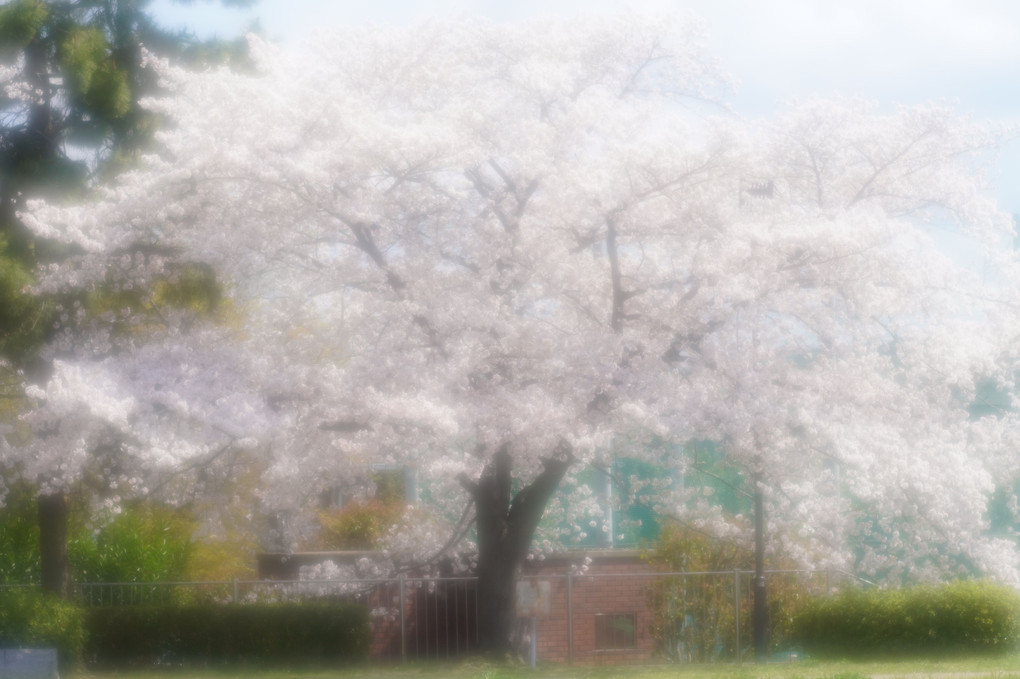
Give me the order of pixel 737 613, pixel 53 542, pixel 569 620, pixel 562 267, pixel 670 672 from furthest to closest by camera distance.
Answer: pixel 737 613 < pixel 569 620 < pixel 53 542 < pixel 562 267 < pixel 670 672

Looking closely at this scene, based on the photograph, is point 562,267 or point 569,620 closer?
point 562,267

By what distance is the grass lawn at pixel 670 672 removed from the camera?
1371cm

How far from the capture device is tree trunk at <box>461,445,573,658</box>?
18406 millimetres

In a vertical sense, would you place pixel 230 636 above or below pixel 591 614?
above

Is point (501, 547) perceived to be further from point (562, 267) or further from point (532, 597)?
point (562, 267)

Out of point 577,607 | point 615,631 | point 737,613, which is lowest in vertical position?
point 615,631

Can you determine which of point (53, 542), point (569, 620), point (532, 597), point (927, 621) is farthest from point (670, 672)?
point (53, 542)

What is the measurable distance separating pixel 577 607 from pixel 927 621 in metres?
8.04

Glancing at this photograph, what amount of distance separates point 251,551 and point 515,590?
34.9 ft

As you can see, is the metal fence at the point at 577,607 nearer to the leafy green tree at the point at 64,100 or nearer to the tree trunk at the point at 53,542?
the tree trunk at the point at 53,542

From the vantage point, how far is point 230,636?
19391 millimetres

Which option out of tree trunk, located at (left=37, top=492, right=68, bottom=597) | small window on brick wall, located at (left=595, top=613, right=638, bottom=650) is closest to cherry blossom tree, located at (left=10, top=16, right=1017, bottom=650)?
tree trunk, located at (left=37, top=492, right=68, bottom=597)

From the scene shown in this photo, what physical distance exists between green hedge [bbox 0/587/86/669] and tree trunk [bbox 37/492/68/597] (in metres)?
1.79

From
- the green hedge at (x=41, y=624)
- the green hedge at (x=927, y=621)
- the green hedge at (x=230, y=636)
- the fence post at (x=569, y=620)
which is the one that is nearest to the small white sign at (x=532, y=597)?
the fence post at (x=569, y=620)
